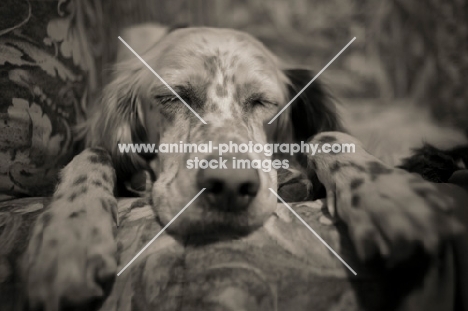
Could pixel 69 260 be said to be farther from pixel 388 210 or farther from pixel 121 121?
pixel 121 121

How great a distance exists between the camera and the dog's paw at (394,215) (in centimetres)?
Result: 71

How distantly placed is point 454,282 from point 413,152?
0.88 metres

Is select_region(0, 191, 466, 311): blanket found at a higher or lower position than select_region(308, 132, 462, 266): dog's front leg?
lower

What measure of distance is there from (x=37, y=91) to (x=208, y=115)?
71 centimetres

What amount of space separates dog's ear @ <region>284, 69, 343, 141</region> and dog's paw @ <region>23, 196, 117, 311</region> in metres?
1.11

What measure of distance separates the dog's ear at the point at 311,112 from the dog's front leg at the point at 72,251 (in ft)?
3.45

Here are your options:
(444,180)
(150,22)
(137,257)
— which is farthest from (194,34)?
(444,180)

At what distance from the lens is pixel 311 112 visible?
5.43 feet

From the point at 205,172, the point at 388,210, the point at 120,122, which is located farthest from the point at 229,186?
the point at 120,122

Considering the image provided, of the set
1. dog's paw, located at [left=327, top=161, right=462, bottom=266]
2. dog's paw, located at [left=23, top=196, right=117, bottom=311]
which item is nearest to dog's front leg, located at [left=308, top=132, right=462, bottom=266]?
dog's paw, located at [left=327, top=161, right=462, bottom=266]

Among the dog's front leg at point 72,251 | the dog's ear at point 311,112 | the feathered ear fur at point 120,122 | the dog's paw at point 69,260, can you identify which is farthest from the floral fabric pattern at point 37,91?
the dog's ear at point 311,112

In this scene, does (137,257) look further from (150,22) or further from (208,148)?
(150,22)

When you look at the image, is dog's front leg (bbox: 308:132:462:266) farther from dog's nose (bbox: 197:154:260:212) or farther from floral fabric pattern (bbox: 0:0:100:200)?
floral fabric pattern (bbox: 0:0:100:200)

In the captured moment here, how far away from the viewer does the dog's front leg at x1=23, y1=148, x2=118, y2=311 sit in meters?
0.70
